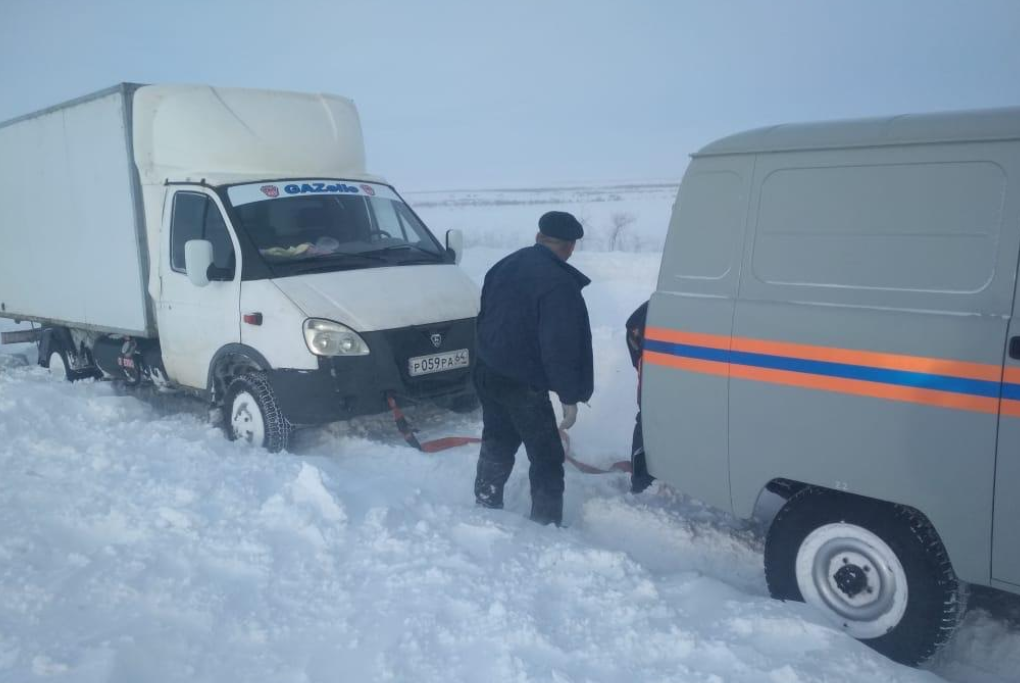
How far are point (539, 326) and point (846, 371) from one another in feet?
5.69

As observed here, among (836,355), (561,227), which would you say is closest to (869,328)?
(836,355)

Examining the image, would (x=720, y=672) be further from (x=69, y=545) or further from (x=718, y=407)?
(x=69, y=545)

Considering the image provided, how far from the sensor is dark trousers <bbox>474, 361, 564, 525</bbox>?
465cm

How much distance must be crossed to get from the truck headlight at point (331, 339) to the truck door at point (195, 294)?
0.84 meters

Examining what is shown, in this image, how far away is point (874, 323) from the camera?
3.28m

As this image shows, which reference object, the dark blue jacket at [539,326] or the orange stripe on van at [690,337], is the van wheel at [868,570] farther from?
the dark blue jacket at [539,326]

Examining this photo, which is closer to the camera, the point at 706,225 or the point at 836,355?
the point at 836,355

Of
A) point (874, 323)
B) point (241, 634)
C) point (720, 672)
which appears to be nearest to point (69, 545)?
point (241, 634)

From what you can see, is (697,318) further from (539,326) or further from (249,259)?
(249,259)

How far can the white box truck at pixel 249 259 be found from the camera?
6.04 metres

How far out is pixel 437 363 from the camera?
6.36 meters

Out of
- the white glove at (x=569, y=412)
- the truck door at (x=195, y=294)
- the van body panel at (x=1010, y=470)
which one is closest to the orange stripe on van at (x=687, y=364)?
the white glove at (x=569, y=412)

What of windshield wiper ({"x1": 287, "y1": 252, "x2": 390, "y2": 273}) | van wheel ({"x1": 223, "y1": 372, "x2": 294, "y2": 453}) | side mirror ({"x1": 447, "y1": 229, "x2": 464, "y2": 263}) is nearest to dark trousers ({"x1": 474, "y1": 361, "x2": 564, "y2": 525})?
van wheel ({"x1": 223, "y1": 372, "x2": 294, "y2": 453})

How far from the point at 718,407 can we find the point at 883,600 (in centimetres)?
112
